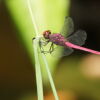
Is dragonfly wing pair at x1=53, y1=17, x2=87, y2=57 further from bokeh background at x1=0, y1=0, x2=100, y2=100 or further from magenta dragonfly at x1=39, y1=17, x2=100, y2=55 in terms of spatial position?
bokeh background at x1=0, y1=0, x2=100, y2=100

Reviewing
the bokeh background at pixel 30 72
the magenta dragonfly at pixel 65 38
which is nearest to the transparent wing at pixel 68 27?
the magenta dragonfly at pixel 65 38

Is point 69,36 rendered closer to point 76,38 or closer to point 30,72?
point 76,38

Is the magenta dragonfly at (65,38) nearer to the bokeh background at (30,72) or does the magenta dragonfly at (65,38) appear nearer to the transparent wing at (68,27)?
the transparent wing at (68,27)

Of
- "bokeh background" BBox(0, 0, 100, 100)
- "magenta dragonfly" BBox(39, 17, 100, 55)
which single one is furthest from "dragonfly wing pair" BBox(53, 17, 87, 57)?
"bokeh background" BBox(0, 0, 100, 100)

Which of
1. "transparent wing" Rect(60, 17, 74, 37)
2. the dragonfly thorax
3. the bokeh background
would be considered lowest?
the bokeh background

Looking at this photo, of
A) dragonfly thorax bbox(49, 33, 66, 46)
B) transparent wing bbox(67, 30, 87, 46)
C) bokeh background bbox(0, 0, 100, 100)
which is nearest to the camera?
dragonfly thorax bbox(49, 33, 66, 46)

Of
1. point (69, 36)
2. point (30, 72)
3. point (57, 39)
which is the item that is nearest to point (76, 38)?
point (69, 36)

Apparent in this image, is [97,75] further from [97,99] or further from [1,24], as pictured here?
[1,24]

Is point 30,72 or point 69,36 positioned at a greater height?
point 69,36
